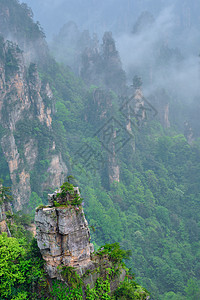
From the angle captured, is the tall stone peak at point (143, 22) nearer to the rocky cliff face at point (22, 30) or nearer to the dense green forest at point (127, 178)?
the dense green forest at point (127, 178)

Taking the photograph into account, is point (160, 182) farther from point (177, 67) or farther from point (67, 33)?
point (67, 33)

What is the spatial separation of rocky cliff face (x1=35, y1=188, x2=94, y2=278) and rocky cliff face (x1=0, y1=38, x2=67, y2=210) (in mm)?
19517

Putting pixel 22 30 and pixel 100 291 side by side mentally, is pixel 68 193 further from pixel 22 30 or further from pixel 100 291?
pixel 22 30

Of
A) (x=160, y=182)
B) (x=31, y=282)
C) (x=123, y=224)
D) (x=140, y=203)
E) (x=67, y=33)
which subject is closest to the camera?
(x=31, y=282)

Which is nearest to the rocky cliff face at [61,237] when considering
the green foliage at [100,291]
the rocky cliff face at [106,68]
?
the green foliage at [100,291]

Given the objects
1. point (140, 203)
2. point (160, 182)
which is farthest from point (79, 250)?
point (160, 182)

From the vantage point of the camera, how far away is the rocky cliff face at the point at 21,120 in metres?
29.4

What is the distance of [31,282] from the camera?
1044 cm

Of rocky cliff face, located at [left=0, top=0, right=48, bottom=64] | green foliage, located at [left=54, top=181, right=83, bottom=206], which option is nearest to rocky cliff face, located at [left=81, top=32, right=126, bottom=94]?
rocky cliff face, located at [left=0, top=0, right=48, bottom=64]

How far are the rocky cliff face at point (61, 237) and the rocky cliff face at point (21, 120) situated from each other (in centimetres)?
1952

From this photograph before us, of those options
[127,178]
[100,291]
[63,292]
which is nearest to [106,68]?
[127,178]

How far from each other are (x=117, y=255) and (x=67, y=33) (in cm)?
8318

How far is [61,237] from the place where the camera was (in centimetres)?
1044

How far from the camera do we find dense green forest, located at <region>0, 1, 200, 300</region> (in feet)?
97.5
